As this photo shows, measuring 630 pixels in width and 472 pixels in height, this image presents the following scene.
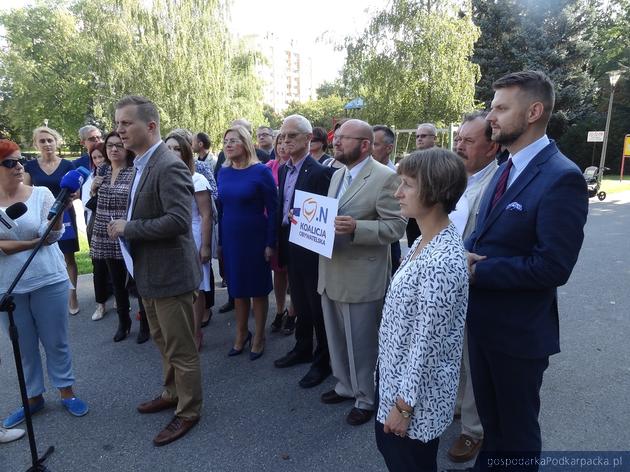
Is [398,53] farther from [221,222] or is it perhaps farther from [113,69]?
[221,222]

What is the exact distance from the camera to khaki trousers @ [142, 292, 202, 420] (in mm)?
2922

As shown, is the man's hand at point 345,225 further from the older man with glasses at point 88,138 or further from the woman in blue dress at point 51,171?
the older man with glasses at point 88,138

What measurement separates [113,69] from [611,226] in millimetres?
19453

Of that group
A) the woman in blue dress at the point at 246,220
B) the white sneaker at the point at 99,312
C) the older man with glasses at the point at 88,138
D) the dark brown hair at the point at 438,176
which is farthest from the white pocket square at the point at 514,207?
the older man with glasses at the point at 88,138

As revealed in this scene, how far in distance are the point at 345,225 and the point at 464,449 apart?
1715 millimetres

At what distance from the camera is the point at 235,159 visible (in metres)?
3.99

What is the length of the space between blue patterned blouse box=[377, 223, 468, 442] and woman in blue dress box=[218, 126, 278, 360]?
7.99 ft

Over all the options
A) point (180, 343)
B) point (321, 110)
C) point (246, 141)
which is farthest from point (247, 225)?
point (321, 110)

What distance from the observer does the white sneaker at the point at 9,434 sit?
3.00 meters

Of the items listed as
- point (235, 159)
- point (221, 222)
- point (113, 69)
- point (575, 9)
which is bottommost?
point (221, 222)

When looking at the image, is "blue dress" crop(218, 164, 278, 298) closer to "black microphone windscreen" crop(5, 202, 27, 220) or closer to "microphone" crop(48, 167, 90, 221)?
"microphone" crop(48, 167, 90, 221)

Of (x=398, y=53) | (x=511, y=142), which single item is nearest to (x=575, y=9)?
(x=398, y=53)

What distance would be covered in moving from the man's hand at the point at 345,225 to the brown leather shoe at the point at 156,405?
2.01m

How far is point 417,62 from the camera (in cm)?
1590
